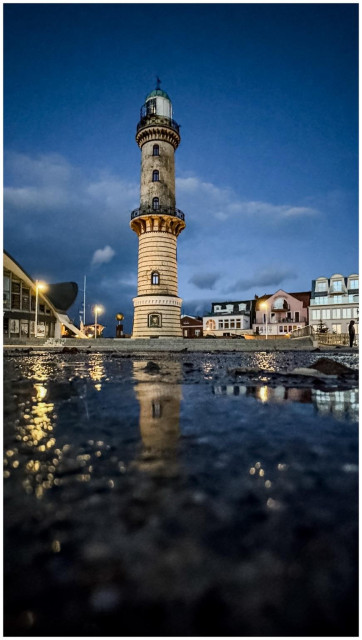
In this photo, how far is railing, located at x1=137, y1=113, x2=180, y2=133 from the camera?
34.2 m

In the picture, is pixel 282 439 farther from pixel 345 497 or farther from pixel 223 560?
pixel 223 560

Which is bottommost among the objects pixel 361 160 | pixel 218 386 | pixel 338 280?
pixel 218 386

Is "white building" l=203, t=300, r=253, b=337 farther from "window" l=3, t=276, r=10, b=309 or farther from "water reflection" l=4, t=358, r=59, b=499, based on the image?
"water reflection" l=4, t=358, r=59, b=499

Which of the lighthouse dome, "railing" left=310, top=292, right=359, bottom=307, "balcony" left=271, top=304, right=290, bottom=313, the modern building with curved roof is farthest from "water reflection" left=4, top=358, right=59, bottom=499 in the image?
"balcony" left=271, top=304, right=290, bottom=313

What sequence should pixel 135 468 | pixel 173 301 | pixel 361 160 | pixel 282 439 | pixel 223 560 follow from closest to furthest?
pixel 223 560 → pixel 135 468 → pixel 282 439 → pixel 361 160 → pixel 173 301

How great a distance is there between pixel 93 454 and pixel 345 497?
129 centimetres

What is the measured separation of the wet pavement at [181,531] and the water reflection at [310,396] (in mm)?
647

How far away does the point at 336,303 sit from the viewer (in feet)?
152

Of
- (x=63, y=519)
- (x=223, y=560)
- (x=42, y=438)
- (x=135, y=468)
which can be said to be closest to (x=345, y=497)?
(x=223, y=560)

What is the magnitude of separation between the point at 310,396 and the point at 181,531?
310 cm

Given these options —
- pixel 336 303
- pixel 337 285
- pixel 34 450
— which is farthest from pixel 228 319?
pixel 34 450

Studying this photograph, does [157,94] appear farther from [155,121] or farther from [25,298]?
[25,298]

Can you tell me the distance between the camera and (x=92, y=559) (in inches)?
37.7

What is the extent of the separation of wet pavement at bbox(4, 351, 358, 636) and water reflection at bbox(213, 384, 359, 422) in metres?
0.65
